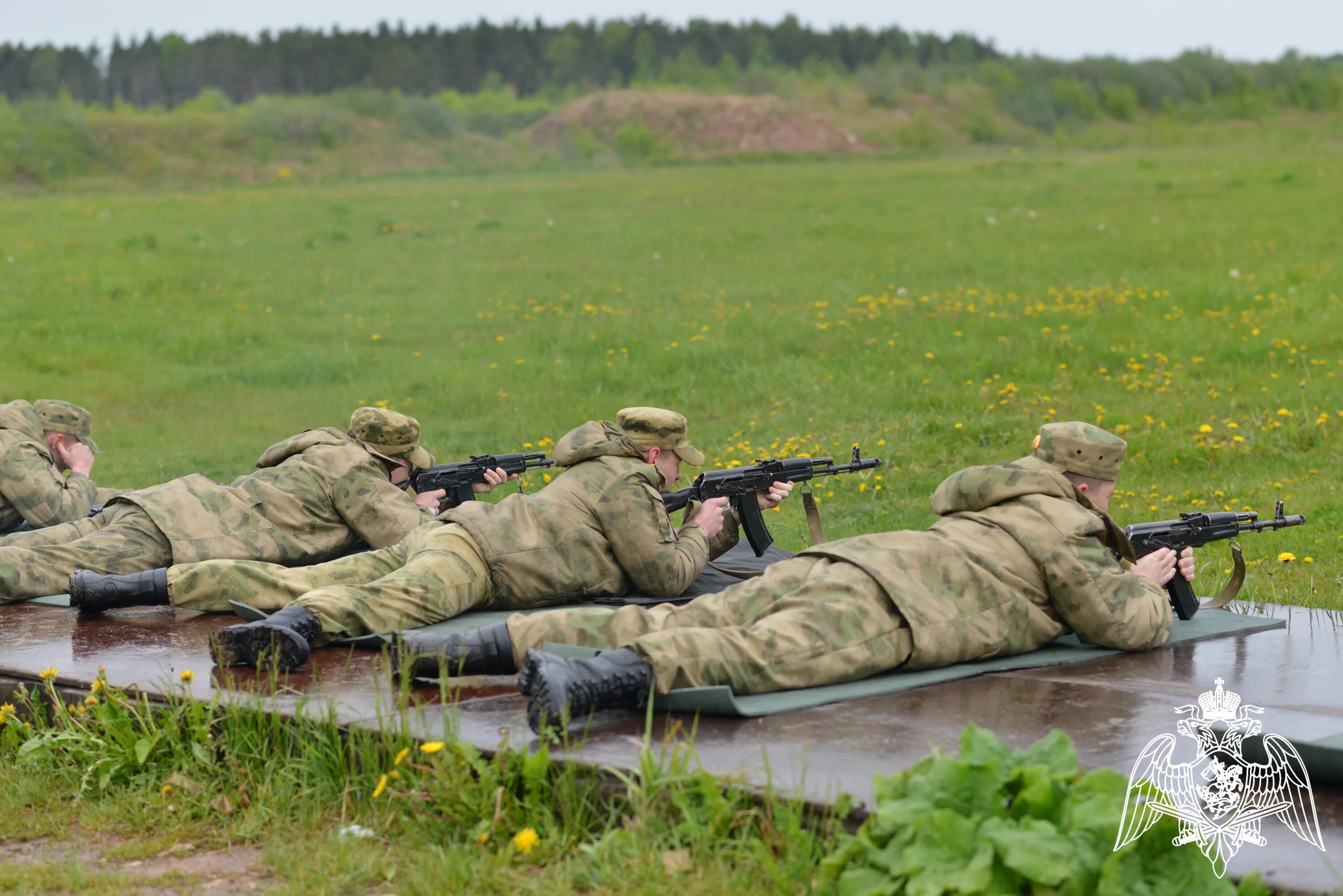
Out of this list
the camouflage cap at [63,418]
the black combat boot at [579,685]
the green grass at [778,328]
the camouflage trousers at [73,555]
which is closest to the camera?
the black combat boot at [579,685]

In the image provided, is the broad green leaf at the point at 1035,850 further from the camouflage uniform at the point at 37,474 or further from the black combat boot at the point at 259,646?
the camouflage uniform at the point at 37,474

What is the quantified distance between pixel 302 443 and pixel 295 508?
35 centimetres

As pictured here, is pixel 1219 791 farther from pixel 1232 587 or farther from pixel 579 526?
pixel 579 526

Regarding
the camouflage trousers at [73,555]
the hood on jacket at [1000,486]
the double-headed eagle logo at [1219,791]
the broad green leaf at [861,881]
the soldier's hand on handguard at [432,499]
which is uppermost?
the hood on jacket at [1000,486]

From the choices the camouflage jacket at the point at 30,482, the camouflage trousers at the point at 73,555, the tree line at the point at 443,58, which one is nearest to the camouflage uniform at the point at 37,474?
the camouflage jacket at the point at 30,482

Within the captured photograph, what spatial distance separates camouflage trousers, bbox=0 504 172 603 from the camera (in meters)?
7.21

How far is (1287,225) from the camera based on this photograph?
1956 cm

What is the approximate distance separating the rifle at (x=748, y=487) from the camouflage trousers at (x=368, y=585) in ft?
3.98

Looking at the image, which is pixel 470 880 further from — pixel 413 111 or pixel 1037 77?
pixel 1037 77

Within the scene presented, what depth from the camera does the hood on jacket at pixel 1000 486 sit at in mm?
5578

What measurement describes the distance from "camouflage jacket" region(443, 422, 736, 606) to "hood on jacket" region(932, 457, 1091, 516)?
4.79 feet

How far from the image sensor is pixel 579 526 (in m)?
6.57

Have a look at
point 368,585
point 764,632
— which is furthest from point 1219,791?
point 368,585

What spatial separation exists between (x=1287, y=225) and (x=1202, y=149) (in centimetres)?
1674
